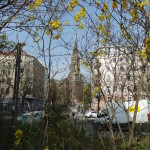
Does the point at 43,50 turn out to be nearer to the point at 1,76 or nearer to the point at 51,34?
the point at 51,34

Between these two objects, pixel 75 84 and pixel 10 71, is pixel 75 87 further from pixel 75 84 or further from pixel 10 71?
pixel 10 71

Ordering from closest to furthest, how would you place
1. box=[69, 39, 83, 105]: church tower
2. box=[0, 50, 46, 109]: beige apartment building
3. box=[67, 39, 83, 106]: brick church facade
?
box=[69, 39, 83, 105]: church tower → box=[0, 50, 46, 109]: beige apartment building → box=[67, 39, 83, 106]: brick church facade

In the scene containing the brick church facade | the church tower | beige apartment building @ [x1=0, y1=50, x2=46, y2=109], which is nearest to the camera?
the church tower

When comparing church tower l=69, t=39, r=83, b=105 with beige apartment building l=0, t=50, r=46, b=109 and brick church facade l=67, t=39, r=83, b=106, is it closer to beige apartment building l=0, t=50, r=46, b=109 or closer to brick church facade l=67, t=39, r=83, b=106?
brick church facade l=67, t=39, r=83, b=106

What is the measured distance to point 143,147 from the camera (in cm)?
554

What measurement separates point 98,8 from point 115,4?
262 mm

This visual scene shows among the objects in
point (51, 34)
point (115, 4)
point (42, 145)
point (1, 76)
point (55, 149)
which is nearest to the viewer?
point (115, 4)

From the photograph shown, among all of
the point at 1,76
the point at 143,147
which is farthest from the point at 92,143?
the point at 1,76

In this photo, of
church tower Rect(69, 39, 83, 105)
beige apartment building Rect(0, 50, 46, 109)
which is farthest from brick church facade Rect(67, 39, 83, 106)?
beige apartment building Rect(0, 50, 46, 109)

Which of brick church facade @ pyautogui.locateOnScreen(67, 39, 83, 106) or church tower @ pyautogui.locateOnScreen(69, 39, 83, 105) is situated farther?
brick church facade @ pyautogui.locateOnScreen(67, 39, 83, 106)

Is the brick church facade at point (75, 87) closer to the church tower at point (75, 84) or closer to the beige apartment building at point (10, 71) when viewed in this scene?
the church tower at point (75, 84)

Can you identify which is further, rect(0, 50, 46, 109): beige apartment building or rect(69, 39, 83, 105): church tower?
rect(0, 50, 46, 109): beige apartment building

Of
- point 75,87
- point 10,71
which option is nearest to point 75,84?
point 75,87

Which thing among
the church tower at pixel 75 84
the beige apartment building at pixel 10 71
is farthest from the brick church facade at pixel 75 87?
the beige apartment building at pixel 10 71
